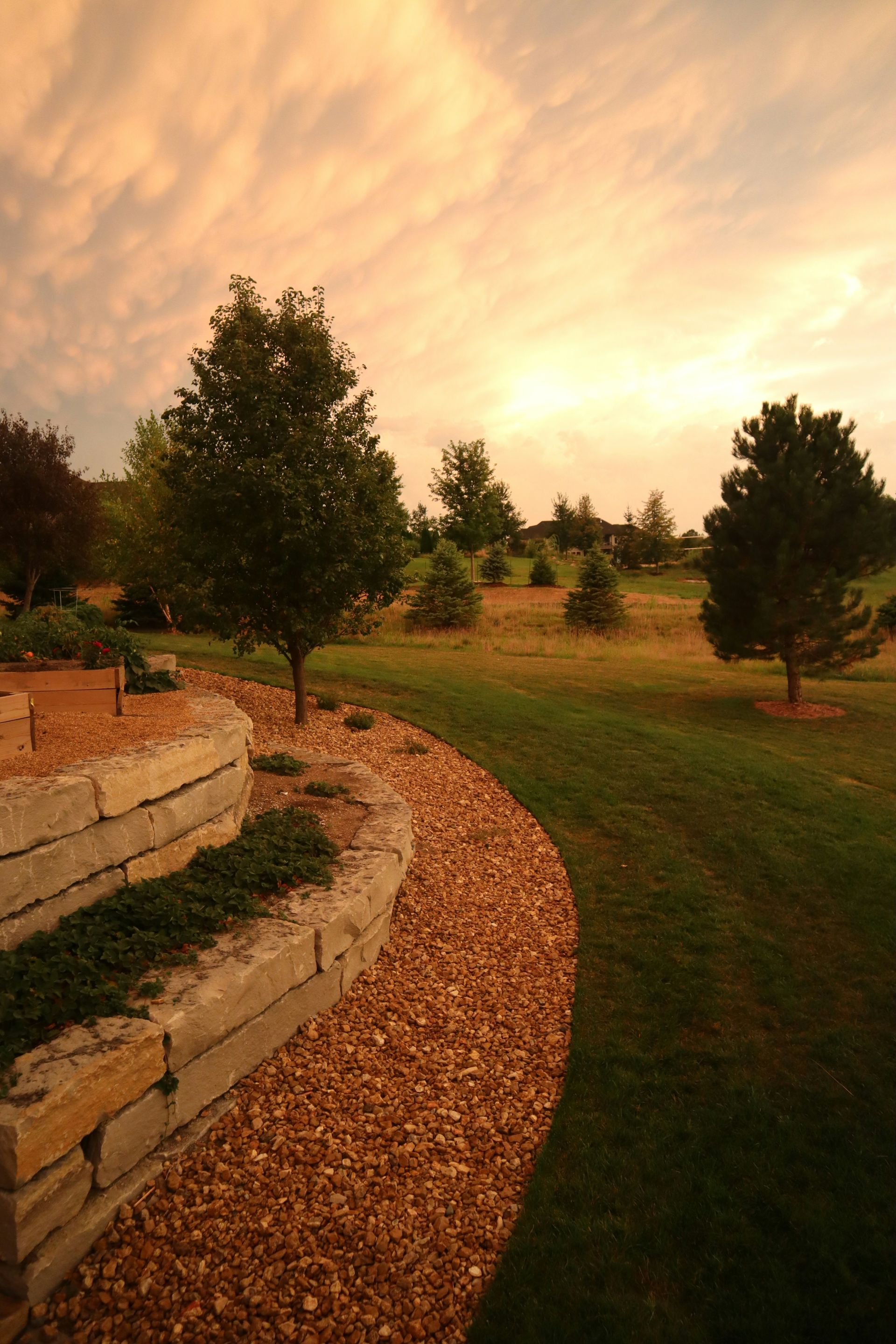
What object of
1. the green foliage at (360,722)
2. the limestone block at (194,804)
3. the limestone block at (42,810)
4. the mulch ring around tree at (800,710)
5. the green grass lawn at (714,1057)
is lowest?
the green grass lawn at (714,1057)

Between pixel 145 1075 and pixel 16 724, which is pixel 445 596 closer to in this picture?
pixel 16 724

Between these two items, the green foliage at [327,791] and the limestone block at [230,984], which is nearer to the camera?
the limestone block at [230,984]

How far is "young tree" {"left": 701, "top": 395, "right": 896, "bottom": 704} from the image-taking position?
1334cm

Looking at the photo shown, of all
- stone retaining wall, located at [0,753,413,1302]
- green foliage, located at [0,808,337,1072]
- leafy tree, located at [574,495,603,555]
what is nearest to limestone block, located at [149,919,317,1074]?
stone retaining wall, located at [0,753,413,1302]

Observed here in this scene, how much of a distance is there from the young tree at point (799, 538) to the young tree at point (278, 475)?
7.57 metres

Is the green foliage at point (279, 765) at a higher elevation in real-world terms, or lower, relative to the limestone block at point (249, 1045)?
higher

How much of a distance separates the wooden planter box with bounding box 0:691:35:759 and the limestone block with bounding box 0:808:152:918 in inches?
40.5

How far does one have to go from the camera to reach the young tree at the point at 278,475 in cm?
947

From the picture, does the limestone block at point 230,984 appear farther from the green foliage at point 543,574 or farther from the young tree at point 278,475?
the green foliage at point 543,574

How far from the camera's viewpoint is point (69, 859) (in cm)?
417

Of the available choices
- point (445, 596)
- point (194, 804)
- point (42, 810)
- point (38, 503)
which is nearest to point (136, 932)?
point (42, 810)

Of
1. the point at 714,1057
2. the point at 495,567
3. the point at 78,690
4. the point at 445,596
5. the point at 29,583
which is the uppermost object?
the point at 495,567

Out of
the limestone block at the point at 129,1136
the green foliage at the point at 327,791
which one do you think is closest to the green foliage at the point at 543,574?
the green foliage at the point at 327,791

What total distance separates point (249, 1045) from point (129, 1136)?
2.74ft
